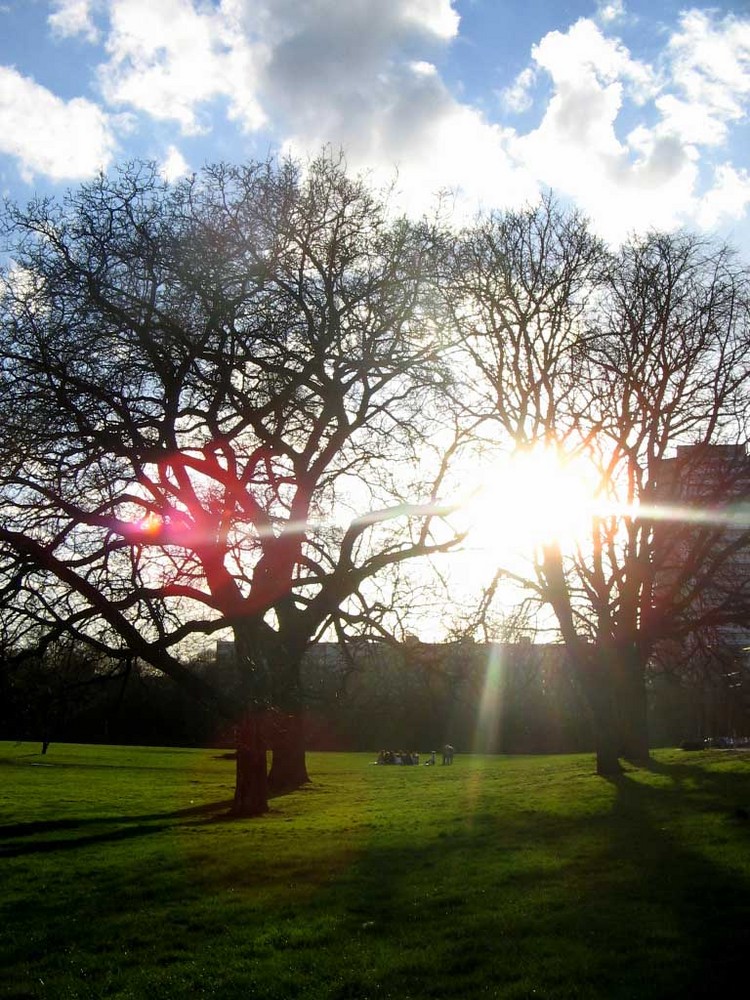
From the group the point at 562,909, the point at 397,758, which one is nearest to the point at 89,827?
the point at 562,909

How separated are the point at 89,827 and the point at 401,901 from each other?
12.4 meters

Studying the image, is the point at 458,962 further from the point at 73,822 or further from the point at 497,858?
the point at 73,822

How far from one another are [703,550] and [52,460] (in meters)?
16.1

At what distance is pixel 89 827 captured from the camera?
20.8 meters

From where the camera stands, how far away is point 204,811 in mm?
23531

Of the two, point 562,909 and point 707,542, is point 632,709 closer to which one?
point 707,542

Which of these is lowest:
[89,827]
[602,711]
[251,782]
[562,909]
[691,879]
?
[89,827]

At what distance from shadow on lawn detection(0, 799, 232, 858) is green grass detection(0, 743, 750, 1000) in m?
0.13

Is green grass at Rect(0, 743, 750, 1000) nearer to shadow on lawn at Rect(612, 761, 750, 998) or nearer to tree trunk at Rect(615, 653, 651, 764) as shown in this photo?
shadow on lawn at Rect(612, 761, 750, 998)

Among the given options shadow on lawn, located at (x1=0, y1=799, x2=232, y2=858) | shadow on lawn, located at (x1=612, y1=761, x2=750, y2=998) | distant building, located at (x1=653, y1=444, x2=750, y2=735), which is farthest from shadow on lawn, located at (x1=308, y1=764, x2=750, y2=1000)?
distant building, located at (x1=653, y1=444, x2=750, y2=735)

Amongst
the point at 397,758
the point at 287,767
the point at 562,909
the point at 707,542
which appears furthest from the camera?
the point at 397,758

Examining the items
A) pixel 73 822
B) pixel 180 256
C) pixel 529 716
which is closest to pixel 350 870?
pixel 180 256

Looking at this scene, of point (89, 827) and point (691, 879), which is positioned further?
point (89, 827)

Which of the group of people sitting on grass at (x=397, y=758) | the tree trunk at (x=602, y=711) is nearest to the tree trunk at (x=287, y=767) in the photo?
the tree trunk at (x=602, y=711)
